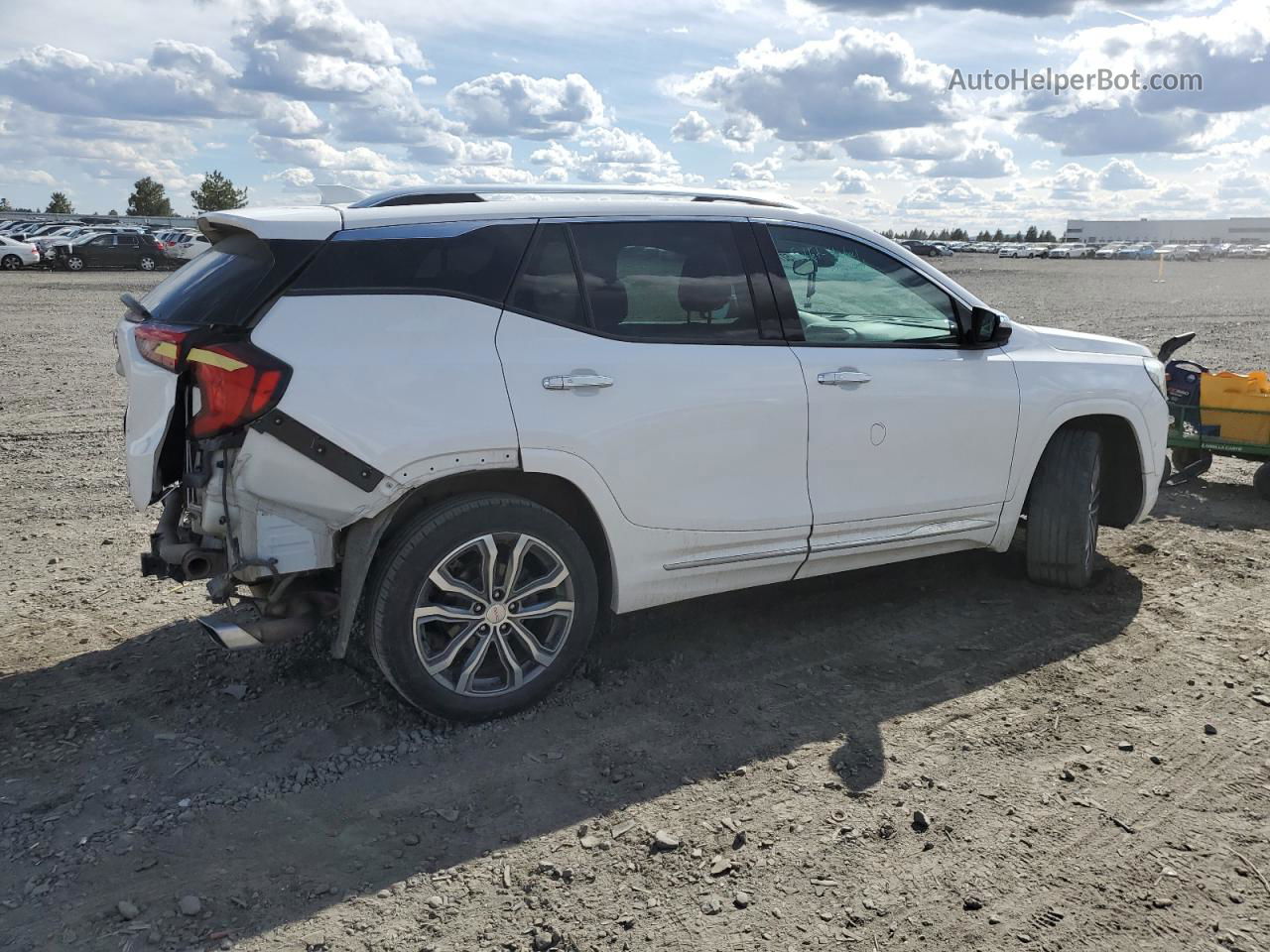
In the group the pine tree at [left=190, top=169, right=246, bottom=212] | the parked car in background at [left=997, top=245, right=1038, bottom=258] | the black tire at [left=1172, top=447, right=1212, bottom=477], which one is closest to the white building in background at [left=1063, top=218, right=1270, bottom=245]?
the parked car in background at [left=997, top=245, right=1038, bottom=258]

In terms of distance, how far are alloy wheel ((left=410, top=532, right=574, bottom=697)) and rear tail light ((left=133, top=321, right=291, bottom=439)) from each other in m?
0.85

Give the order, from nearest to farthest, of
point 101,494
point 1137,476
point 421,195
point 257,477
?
point 257,477 → point 421,195 → point 1137,476 → point 101,494

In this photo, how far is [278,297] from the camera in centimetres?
388

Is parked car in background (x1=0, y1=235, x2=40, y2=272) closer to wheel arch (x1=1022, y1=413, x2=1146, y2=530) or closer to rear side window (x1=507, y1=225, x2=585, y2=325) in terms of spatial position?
rear side window (x1=507, y1=225, x2=585, y2=325)

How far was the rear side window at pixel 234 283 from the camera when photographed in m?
3.89

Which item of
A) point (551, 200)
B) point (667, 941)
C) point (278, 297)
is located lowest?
point (667, 941)

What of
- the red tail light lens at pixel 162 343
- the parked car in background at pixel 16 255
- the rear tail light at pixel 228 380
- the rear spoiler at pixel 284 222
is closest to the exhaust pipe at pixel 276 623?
the rear tail light at pixel 228 380

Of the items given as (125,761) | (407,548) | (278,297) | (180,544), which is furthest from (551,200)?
(125,761)

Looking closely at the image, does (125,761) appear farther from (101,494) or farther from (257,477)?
(101,494)

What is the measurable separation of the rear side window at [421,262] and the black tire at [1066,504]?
9.78ft

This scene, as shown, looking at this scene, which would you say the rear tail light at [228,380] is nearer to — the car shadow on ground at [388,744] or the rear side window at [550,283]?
the rear side window at [550,283]

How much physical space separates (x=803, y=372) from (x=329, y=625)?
2.44 metres

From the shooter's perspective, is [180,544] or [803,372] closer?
[180,544]

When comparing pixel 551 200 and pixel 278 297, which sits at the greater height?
pixel 551 200
